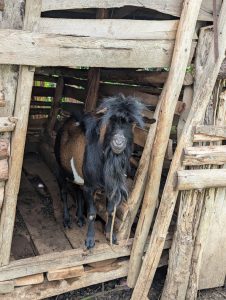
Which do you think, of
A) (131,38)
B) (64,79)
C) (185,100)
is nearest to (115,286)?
(185,100)

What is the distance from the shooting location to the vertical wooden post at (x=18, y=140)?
10.9ft

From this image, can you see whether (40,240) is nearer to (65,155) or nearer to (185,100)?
(65,155)

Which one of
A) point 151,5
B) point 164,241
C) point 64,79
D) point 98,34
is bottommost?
point 164,241

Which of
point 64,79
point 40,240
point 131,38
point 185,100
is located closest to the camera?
point 131,38

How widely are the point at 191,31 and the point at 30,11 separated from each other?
5.44 feet

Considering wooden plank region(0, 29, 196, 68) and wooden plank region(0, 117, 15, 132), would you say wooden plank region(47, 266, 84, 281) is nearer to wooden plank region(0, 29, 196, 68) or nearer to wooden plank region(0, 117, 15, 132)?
wooden plank region(0, 117, 15, 132)

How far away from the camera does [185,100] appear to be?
4.53 metres

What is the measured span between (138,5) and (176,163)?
172cm

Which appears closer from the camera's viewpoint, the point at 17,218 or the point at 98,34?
the point at 98,34

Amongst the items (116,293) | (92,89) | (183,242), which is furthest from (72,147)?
(116,293)

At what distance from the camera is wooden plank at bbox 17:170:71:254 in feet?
16.1

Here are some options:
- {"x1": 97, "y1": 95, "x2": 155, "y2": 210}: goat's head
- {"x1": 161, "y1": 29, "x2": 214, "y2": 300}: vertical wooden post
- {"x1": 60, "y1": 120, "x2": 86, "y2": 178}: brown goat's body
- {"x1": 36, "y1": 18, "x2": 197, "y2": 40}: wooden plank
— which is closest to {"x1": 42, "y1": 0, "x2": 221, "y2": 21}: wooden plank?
{"x1": 36, "y1": 18, "x2": 197, "y2": 40}: wooden plank

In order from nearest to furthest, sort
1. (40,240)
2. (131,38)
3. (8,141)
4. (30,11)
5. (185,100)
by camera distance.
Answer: (30,11) → (8,141) → (131,38) → (185,100) → (40,240)

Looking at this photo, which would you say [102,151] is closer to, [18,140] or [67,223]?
[18,140]
